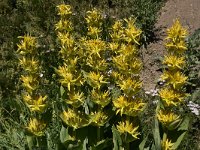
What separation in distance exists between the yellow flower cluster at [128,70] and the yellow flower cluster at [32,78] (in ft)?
1.80

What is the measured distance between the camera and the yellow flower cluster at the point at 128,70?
273 centimetres

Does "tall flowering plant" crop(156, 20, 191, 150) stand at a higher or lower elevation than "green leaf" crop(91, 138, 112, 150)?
higher

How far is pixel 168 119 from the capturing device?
2967 millimetres

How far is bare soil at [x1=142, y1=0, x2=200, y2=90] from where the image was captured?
5.63 metres

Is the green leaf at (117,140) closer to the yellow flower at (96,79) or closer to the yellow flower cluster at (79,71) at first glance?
the yellow flower cluster at (79,71)

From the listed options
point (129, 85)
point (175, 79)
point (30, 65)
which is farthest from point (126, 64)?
point (30, 65)

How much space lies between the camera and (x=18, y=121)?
14.6 ft

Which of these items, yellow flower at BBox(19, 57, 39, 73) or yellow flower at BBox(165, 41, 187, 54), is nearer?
yellow flower at BBox(165, 41, 187, 54)

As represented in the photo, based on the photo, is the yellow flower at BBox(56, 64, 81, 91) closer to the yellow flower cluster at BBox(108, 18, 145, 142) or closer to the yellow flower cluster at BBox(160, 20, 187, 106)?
the yellow flower cluster at BBox(108, 18, 145, 142)

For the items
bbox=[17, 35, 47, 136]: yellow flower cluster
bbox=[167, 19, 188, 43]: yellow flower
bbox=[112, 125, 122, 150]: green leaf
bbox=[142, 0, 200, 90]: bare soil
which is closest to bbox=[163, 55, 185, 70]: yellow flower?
bbox=[167, 19, 188, 43]: yellow flower

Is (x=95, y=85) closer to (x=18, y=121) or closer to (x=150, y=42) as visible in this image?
(x=18, y=121)

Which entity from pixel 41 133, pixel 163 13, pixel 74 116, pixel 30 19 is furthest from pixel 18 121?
pixel 163 13

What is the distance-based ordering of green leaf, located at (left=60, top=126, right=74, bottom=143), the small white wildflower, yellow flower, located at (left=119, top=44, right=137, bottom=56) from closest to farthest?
yellow flower, located at (left=119, top=44, right=137, bottom=56) < green leaf, located at (left=60, top=126, right=74, bottom=143) < the small white wildflower

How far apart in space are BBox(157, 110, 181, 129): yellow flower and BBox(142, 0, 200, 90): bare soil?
227 cm
